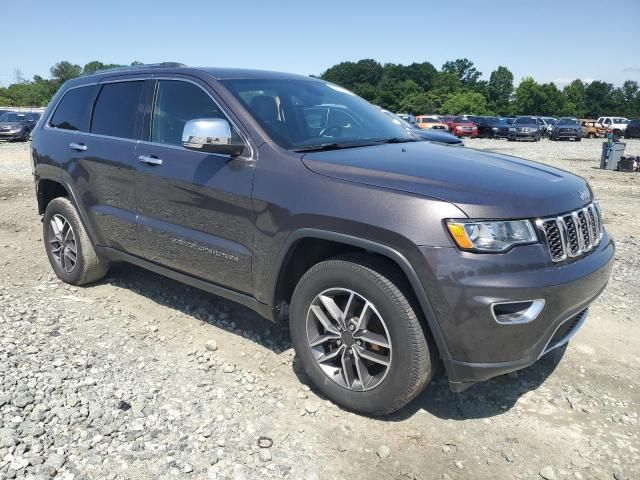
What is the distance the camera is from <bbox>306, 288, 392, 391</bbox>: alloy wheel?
280 cm

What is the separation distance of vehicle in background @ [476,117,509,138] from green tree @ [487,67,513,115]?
2036 inches

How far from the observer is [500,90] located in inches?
3905

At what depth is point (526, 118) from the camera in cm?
3422

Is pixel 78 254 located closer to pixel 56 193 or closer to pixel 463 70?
pixel 56 193

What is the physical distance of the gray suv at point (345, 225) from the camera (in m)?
2.48

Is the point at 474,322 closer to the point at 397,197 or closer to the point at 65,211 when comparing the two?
the point at 397,197

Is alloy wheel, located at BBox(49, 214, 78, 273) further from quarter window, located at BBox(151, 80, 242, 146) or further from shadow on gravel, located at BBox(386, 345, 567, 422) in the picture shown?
shadow on gravel, located at BBox(386, 345, 567, 422)

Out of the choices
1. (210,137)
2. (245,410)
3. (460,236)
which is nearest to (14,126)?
(210,137)

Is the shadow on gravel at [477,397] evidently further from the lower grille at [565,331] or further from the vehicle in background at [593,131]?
the vehicle in background at [593,131]

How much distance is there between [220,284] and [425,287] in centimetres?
154

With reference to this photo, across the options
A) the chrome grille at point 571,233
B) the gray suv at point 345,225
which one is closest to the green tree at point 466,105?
the gray suv at point 345,225

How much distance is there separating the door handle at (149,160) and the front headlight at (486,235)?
2186 mm

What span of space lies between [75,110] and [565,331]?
4.29 meters

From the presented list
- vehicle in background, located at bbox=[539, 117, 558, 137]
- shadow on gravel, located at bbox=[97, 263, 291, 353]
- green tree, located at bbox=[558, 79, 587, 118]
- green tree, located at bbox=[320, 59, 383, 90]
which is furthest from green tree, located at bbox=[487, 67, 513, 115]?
shadow on gravel, located at bbox=[97, 263, 291, 353]
